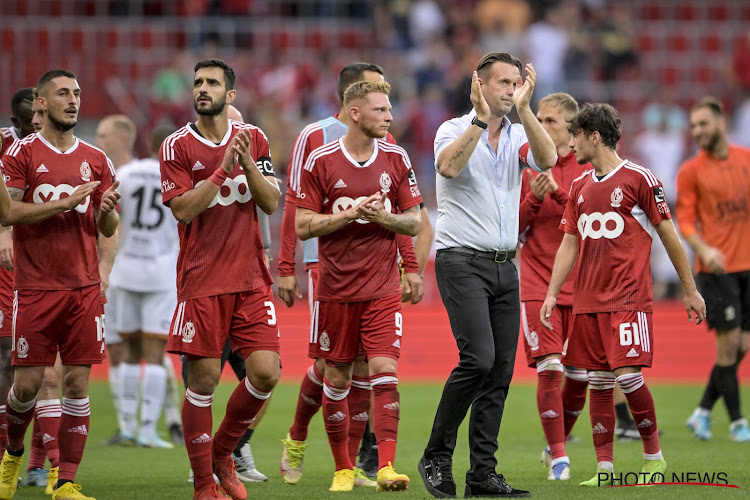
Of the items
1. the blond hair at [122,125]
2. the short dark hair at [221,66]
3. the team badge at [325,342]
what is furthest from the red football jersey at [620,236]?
the blond hair at [122,125]

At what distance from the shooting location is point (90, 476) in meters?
8.62

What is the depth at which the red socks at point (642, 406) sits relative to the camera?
24.9 ft

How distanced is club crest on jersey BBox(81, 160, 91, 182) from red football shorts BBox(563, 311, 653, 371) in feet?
11.5

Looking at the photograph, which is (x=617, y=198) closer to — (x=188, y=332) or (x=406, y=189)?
(x=406, y=189)

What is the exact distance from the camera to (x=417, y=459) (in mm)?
9562

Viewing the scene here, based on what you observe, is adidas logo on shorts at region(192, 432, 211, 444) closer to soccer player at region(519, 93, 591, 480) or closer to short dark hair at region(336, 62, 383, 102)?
soccer player at region(519, 93, 591, 480)

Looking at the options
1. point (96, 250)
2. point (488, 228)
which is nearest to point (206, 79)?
point (96, 250)

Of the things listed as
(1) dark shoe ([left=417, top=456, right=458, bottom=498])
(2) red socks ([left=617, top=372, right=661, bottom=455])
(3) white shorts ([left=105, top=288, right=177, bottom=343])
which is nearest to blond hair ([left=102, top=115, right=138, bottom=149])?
(3) white shorts ([left=105, top=288, right=177, bottom=343])

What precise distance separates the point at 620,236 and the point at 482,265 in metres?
1.12

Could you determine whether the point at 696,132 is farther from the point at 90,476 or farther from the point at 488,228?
the point at 90,476

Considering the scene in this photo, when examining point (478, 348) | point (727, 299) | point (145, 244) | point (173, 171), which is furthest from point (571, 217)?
point (145, 244)

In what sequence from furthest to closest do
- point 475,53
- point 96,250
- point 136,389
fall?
point 475,53 < point 136,389 < point 96,250

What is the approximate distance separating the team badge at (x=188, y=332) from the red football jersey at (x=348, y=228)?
3.61 ft

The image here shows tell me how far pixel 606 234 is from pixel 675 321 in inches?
414
